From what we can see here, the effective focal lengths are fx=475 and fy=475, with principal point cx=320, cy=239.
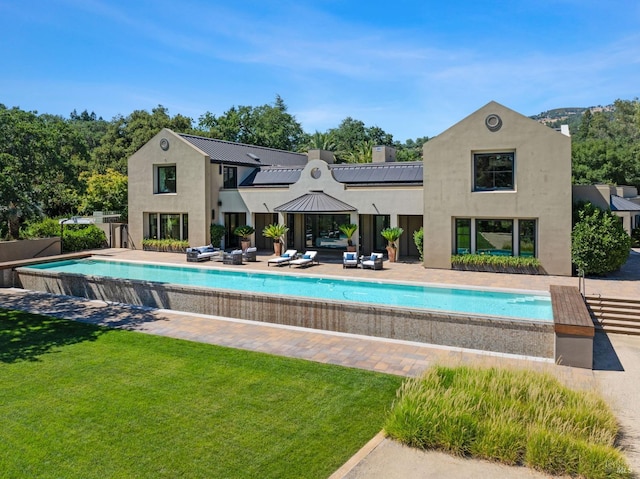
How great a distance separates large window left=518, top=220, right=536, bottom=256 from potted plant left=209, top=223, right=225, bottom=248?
1760 cm

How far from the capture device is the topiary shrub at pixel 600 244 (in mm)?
19953

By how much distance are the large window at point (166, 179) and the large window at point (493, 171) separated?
19100 millimetres

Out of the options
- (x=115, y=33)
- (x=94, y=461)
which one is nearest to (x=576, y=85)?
(x=115, y=33)

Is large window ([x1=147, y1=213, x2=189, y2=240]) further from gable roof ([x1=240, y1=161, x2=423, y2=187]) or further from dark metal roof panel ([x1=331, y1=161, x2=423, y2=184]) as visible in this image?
dark metal roof panel ([x1=331, y1=161, x2=423, y2=184])

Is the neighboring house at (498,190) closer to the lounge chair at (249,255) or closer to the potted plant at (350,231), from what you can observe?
the potted plant at (350,231)

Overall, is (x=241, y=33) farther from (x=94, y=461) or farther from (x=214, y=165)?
(x=94, y=461)

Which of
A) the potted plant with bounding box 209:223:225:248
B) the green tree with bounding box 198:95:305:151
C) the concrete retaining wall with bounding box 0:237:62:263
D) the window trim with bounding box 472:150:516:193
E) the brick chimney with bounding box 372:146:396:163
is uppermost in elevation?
the green tree with bounding box 198:95:305:151

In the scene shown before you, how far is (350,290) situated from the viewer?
742 inches

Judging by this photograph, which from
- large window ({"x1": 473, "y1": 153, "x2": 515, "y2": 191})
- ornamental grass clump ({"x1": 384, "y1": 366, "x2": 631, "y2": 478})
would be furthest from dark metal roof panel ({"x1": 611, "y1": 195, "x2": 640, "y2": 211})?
ornamental grass clump ({"x1": 384, "y1": 366, "x2": 631, "y2": 478})

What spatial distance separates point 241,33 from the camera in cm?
2127

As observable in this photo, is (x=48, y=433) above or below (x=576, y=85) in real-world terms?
below

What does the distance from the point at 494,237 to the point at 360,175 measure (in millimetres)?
9260

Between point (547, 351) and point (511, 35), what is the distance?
1704cm

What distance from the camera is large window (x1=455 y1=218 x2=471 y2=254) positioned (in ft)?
77.0
